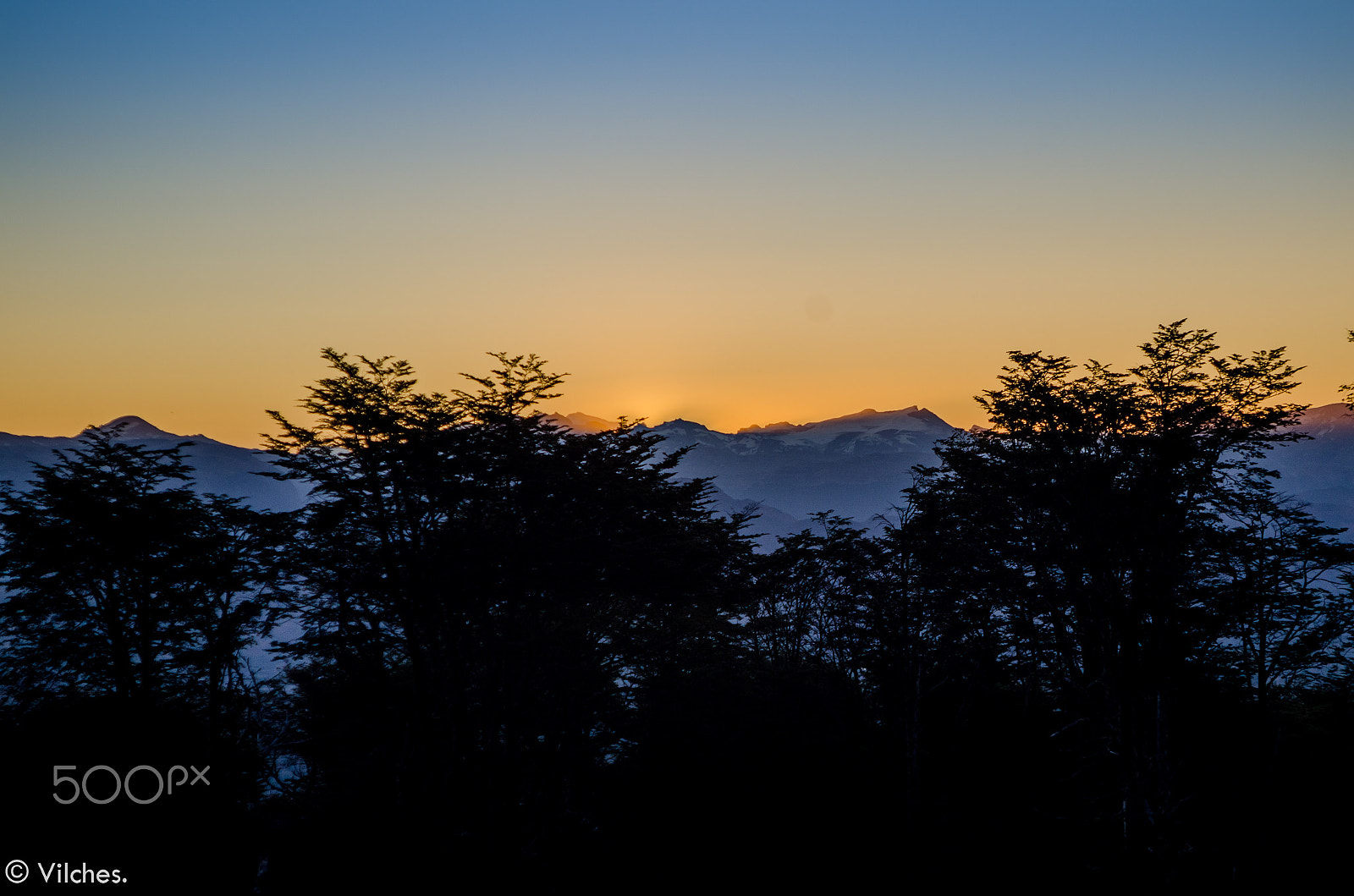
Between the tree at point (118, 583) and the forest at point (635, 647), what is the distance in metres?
0.12

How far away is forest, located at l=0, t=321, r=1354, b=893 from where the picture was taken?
23.6 m

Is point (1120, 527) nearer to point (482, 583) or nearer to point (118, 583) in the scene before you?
point (482, 583)

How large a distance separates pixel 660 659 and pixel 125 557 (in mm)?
18858

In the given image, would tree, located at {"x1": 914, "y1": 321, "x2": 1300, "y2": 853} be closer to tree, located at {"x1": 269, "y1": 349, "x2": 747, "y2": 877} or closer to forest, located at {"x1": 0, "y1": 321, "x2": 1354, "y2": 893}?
forest, located at {"x1": 0, "y1": 321, "x2": 1354, "y2": 893}

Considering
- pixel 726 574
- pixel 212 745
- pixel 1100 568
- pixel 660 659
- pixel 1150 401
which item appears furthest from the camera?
pixel 726 574

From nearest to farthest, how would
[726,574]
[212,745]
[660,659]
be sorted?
[212,745] → [660,659] → [726,574]

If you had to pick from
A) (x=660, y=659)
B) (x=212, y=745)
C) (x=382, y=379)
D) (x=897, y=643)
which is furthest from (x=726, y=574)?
(x=212, y=745)

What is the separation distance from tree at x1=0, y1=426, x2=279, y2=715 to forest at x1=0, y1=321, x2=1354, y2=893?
12 centimetres

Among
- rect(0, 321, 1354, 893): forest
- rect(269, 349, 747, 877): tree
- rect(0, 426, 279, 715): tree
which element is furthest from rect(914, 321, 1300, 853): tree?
rect(0, 426, 279, 715): tree

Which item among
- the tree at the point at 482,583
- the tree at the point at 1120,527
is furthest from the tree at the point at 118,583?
the tree at the point at 1120,527

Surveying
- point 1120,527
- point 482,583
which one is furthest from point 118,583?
point 1120,527

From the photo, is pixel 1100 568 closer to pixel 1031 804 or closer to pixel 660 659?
pixel 1031 804

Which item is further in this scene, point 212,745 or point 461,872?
point 212,745

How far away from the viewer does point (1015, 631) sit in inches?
1000
